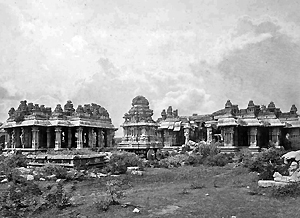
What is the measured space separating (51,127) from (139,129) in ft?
24.3

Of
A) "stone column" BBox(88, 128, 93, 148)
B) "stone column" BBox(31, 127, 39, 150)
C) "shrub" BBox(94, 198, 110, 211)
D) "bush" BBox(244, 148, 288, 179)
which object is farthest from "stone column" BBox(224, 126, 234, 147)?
"shrub" BBox(94, 198, 110, 211)

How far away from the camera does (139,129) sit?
27.1 meters

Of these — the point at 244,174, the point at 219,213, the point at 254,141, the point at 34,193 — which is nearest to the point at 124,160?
the point at 244,174

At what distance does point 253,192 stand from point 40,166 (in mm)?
11675

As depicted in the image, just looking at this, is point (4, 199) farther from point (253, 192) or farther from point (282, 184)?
point (282, 184)

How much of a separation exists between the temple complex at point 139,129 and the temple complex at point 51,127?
3.56 m

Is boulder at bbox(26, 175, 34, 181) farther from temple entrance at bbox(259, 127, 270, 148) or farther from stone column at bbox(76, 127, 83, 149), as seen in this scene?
temple entrance at bbox(259, 127, 270, 148)

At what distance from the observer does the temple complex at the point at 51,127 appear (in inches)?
1046

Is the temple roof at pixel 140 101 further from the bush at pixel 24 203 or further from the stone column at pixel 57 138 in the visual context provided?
the bush at pixel 24 203

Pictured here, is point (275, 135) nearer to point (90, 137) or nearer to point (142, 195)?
point (90, 137)

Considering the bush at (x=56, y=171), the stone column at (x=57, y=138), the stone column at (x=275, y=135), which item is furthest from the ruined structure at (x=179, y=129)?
the bush at (x=56, y=171)

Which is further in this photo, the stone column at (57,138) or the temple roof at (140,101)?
the temple roof at (140,101)

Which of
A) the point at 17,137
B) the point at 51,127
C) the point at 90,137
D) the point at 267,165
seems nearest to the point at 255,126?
the point at 267,165

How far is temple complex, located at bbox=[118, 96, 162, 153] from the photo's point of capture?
25.6 metres
